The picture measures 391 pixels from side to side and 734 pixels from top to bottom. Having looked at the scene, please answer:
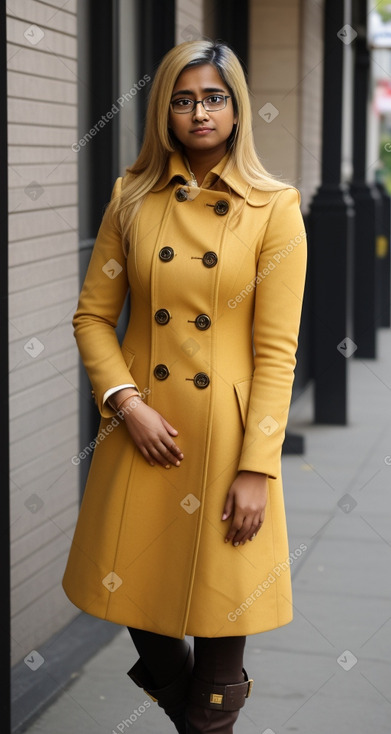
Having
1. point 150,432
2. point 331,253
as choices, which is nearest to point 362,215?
point 331,253

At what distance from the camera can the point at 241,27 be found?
916 cm

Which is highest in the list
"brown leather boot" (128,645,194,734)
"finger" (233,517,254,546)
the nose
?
the nose

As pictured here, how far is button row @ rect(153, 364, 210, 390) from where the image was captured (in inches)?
110

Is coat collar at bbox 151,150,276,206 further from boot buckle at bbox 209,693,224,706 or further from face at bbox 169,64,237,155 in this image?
boot buckle at bbox 209,693,224,706

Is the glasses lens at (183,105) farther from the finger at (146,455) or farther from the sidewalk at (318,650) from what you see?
the sidewalk at (318,650)

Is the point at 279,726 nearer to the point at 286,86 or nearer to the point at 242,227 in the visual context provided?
the point at 242,227

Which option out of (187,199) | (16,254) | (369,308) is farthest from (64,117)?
(369,308)

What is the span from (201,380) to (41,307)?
1.58 metres

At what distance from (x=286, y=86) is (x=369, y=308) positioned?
360 cm

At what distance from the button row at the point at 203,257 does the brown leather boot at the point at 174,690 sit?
1.07 m

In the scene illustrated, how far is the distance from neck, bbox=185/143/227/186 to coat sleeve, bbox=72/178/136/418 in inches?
8.5

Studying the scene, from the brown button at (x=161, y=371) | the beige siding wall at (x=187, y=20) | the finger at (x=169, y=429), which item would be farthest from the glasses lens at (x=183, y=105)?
the beige siding wall at (x=187, y=20)

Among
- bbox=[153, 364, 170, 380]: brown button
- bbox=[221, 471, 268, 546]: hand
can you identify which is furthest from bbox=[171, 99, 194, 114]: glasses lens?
bbox=[221, 471, 268, 546]: hand

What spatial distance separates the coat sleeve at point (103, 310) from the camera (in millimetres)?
2871
